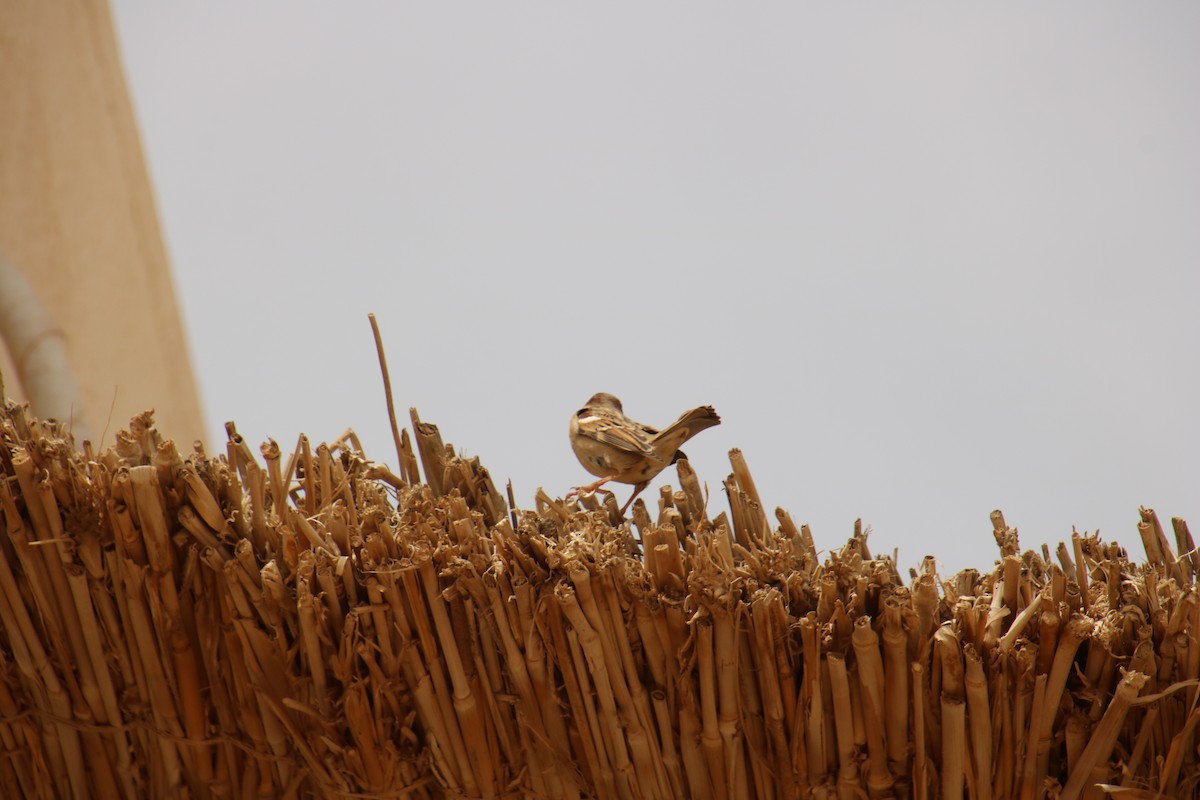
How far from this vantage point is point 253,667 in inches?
78.6

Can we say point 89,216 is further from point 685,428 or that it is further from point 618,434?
point 685,428

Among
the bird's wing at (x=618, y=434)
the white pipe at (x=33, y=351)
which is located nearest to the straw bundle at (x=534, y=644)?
the bird's wing at (x=618, y=434)

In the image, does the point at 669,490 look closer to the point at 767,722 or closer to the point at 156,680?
the point at 767,722

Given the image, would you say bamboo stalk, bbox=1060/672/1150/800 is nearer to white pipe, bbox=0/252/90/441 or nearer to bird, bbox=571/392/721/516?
bird, bbox=571/392/721/516

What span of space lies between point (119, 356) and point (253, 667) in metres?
3.37

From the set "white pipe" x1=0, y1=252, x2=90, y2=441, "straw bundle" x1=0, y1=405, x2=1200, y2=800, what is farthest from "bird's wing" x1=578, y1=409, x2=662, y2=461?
"white pipe" x1=0, y1=252, x2=90, y2=441

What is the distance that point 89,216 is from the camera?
16.4 feet

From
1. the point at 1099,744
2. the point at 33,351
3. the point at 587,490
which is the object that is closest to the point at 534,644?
the point at 587,490

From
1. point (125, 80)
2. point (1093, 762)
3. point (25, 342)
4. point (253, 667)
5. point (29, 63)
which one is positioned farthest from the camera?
point (125, 80)

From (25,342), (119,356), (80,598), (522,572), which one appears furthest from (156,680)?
(119,356)

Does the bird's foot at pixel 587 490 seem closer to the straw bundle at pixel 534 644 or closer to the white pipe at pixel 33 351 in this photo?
the straw bundle at pixel 534 644

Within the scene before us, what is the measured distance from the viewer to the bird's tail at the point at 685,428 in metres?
2.10

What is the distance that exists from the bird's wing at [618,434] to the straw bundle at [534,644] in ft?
0.38

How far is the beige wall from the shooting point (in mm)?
4691
